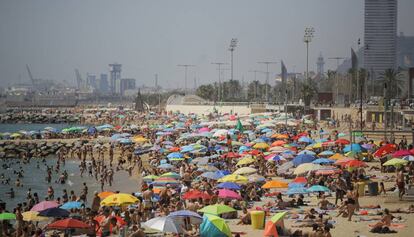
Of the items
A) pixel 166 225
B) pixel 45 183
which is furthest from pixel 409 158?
pixel 45 183

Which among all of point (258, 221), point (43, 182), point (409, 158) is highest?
point (409, 158)

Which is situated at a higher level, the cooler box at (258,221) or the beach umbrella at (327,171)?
the beach umbrella at (327,171)

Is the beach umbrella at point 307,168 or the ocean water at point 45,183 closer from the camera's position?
the beach umbrella at point 307,168

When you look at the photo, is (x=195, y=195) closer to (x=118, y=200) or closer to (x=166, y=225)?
(x=118, y=200)

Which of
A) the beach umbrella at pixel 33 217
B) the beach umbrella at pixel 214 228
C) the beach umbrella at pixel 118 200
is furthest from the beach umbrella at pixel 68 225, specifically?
the beach umbrella at pixel 214 228

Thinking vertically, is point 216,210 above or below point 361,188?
above

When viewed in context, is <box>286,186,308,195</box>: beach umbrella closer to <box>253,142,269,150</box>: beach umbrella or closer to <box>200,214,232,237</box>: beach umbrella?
<box>200,214,232,237</box>: beach umbrella

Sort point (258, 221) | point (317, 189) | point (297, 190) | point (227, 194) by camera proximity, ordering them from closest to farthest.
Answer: point (258, 221) < point (227, 194) < point (317, 189) < point (297, 190)

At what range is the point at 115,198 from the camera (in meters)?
18.3

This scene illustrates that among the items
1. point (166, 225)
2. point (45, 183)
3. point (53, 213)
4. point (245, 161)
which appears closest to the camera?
point (166, 225)

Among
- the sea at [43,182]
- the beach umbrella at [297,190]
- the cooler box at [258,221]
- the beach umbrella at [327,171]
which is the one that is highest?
the beach umbrella at [327,171]

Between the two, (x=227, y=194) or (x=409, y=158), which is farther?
(x=409, y=158)

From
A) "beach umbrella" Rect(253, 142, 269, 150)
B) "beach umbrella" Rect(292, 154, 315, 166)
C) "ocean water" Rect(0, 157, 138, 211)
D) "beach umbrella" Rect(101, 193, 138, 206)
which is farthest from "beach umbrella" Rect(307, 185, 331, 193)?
"beach umbrella" Rect(253, 142, 269, 150)

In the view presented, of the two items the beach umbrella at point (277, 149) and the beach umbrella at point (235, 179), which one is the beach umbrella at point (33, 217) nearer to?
the beach umbrella at point (235, 179)
